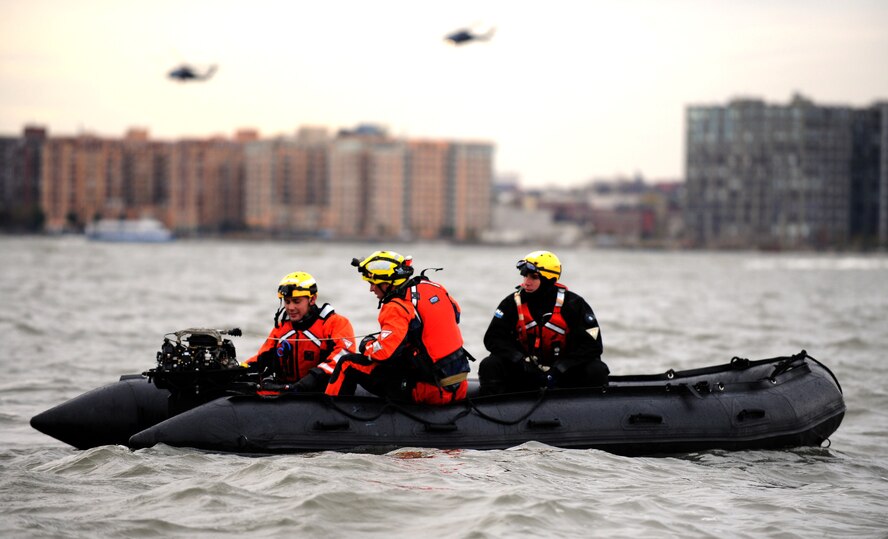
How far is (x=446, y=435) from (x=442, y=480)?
765mm

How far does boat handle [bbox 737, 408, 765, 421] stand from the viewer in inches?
474

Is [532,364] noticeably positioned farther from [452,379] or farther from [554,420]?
[452,379]

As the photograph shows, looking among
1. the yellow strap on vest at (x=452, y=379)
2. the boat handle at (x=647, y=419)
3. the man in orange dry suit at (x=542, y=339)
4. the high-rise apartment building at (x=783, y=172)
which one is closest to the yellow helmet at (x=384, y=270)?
the yellow strap on vest at (x=452, y=379)

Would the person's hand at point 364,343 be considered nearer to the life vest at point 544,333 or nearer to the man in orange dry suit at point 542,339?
the man in orange dry suit at point 542,339

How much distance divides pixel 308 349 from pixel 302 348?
0.18 feet

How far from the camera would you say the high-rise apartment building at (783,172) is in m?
190

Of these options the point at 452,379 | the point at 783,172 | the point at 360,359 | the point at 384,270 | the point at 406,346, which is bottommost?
the point at 452,379

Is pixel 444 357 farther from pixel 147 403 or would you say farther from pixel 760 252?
pixel 760 252

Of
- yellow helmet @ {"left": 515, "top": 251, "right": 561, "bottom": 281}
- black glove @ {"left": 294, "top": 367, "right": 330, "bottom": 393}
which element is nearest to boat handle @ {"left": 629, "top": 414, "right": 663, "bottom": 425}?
yellow helmet @ {"left": 515, "top": 251, "right": 561, "bottom": 281}

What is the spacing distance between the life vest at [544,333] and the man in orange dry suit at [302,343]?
1604 millimetres

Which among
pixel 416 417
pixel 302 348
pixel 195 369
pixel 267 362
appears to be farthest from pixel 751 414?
pixel 195 369

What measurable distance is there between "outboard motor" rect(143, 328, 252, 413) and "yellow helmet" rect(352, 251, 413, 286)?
137 centimetres

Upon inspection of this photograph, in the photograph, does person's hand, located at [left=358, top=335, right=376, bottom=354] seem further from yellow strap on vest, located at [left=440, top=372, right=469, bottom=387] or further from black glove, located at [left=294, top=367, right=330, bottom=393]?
yellow strap on vest, located at [left=440, top=372, right=469, bottom=387]

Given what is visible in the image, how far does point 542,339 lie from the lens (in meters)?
12.2
